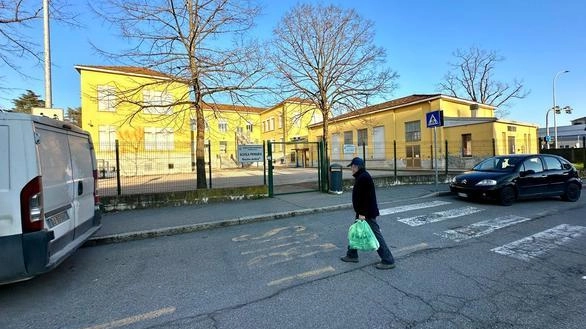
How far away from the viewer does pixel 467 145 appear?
24.3 meters

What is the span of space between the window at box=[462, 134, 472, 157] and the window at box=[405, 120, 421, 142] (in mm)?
3644

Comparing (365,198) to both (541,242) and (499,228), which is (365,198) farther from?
(499,228)

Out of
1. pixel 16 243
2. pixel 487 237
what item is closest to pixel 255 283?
pixel 16 243

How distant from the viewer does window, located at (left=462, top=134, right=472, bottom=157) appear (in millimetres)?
24000

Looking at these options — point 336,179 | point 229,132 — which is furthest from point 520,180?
point 229,132

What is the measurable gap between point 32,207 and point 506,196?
10459mm

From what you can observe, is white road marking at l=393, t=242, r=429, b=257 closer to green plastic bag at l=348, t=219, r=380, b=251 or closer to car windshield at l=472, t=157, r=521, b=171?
green plastic bag at l=348, t=219, r=380, b=251

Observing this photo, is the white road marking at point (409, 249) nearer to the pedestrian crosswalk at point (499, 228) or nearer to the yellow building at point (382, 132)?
the pedestrian crosswalk at point (499, 228)

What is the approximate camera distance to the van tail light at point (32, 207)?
3.31m

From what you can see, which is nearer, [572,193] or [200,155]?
[572,193]

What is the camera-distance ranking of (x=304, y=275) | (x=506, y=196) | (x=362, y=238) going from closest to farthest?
(x=304, y=275) < (x=362, y=238) < (x=506, y=196)

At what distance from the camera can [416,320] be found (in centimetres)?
294

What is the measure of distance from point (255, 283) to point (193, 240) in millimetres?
2686

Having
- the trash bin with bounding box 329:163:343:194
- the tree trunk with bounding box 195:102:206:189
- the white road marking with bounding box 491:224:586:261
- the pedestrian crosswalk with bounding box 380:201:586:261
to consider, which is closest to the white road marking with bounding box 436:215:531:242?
the pedestrian crosswalk with bounding box 380:201:586:261
